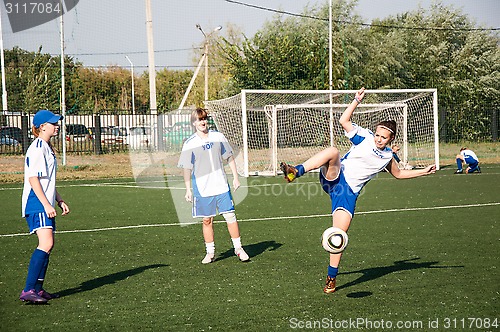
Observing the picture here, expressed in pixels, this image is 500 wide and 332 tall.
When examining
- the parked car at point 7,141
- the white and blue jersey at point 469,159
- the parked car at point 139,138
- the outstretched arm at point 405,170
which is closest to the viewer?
the outstretched arm at point 405,170

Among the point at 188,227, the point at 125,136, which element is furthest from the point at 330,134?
the point at 188,227

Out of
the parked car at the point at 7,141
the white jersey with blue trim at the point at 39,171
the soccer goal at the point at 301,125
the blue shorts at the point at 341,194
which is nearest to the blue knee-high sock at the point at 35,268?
the white jersey with blue trim at the point at 39,171

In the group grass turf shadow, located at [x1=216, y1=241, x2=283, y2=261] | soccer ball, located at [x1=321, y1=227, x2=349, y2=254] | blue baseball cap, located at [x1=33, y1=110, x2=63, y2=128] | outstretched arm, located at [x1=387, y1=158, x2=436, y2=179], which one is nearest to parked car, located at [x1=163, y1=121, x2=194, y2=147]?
grass turf shadow, located at [x1=216, y1=241, x2=283, y2=261]

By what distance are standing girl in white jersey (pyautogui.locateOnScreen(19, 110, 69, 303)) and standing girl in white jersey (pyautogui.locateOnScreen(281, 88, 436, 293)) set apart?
2.61 metres

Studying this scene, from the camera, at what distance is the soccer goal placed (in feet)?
Answer: 84.3

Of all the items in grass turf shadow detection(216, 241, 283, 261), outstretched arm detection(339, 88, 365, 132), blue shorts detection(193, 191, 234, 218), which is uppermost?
outstretched arm detection(339, 88, 365, 132)

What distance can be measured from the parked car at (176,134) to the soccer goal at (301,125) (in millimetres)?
4703

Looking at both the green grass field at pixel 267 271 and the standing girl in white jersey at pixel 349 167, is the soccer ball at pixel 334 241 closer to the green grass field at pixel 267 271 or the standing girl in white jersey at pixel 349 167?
the standing girl in white jersey at pixel 349 167

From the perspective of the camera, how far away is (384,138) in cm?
742

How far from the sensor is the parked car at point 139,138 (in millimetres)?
30500

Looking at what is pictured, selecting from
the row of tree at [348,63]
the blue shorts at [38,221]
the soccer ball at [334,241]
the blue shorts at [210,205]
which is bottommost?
the soccer ball at [334,241]

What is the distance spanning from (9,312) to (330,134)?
67.0 ft

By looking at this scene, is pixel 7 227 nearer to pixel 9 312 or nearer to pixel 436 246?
pixel 9 312

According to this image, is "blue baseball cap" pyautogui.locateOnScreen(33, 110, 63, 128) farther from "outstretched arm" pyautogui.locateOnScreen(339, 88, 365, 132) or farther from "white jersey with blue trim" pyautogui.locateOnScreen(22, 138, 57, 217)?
"outstretched arm" pyautogui.locateOnScreen(339, 88, 365, 132)
